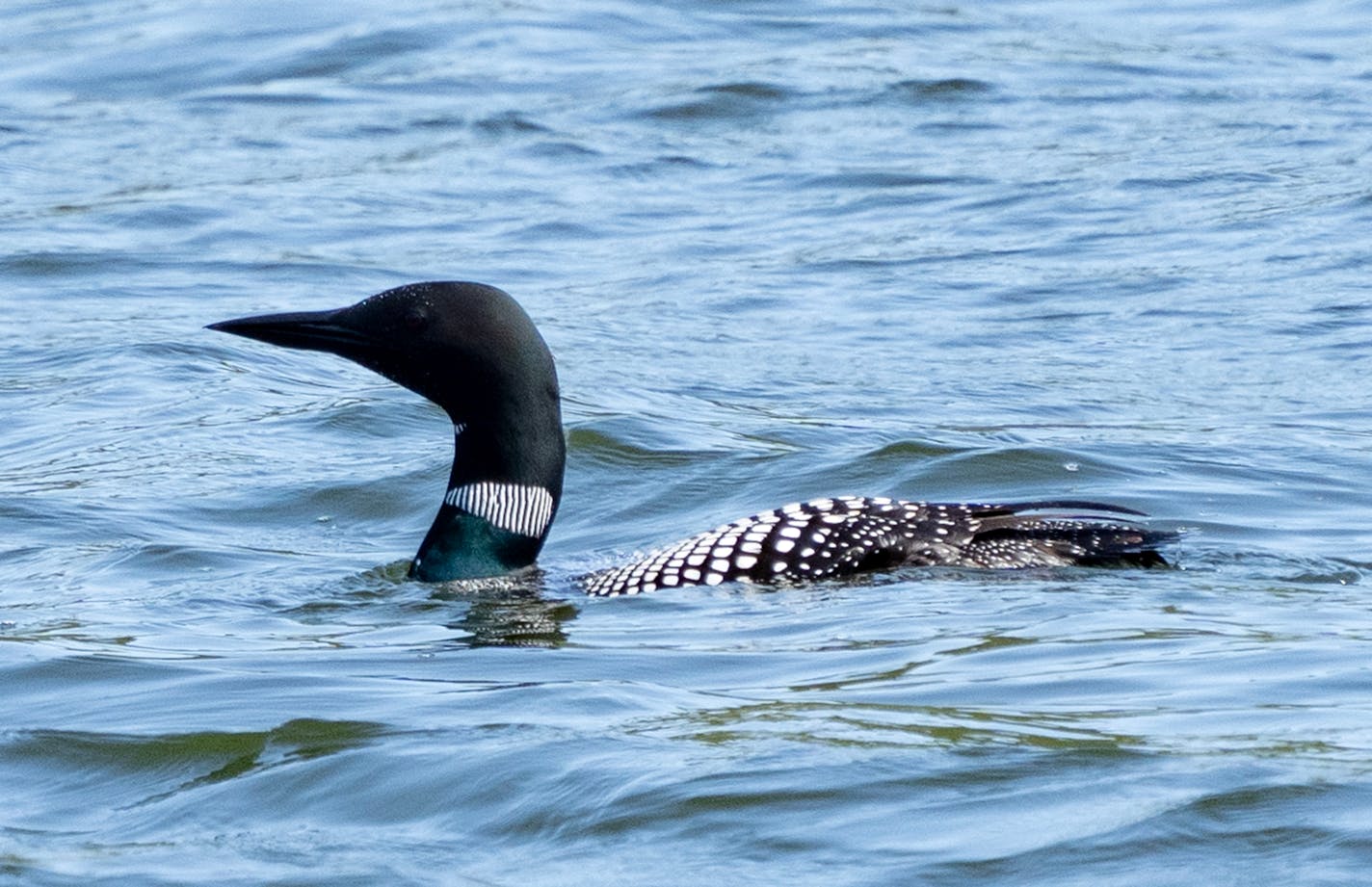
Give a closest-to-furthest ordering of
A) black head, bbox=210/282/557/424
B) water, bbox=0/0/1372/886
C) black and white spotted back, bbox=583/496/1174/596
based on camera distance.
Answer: water, bbox=0/0/1372/886 → black and white spotted back, bbox=583/496/1174/596 → black head, bbox=210/282/557/424

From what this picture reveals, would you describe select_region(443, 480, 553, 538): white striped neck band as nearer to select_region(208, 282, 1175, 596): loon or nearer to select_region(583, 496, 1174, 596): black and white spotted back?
select_region(208, 282, 1175, 596): loon

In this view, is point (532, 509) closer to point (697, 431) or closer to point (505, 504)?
point (505, 504)

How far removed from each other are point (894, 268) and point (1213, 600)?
5.12 m

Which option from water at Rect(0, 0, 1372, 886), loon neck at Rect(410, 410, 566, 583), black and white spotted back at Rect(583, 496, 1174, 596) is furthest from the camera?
loon neck at Rect(410, 410, 566, 583)

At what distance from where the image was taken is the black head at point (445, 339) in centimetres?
577

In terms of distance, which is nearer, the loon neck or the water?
the water

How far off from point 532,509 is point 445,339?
47cm

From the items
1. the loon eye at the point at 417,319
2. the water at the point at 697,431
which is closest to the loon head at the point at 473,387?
the loon eye at the point at 417,319

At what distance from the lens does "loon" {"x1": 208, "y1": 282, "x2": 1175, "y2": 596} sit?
5.52 m

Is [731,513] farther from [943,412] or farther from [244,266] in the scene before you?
[244,266]

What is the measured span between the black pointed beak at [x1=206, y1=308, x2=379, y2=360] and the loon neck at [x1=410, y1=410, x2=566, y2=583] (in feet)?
1.01

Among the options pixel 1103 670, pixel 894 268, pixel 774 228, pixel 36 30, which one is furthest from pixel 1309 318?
pixel 36 30

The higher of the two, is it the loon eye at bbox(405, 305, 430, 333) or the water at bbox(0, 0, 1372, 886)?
the loon eye at bbox(405, 305, 430, 333)

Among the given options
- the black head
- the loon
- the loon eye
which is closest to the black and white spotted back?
the loon
